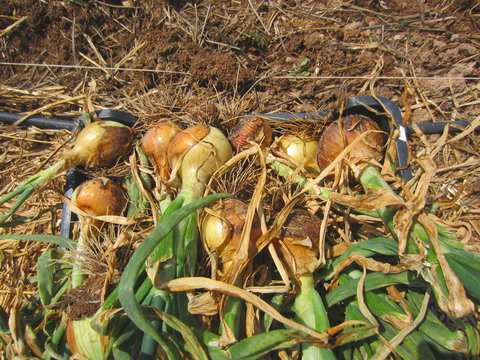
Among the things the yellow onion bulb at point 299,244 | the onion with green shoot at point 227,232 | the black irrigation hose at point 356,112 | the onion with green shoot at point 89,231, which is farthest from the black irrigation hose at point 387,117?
the onion with green shoot at point 89,231

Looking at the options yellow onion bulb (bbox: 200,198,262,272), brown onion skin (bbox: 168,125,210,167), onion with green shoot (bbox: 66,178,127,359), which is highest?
brown onion skin (bbox: 168,125,210,167)

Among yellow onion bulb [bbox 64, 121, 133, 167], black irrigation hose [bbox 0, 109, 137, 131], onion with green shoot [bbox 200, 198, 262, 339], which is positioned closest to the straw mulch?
black irrigation hose [bbox 0, 109, 137, 131]

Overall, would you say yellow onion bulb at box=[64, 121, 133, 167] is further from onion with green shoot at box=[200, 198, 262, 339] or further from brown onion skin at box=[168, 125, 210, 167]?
onion with green shoot at box=[200, 198, 262, 339]

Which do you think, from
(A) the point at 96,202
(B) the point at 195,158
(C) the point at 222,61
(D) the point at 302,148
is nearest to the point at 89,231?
(A) the point at 96,202

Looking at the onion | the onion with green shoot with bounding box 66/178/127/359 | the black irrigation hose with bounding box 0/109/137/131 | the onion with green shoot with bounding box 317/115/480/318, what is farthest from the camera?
the black irrigation hose with bounding box 0/109/137/131

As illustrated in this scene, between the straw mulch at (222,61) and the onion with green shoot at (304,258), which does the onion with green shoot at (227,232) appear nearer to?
the onion with green shoot at (304,258)

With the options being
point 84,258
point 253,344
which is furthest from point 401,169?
point 84,258

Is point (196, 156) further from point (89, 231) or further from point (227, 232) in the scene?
point (89, 231)
